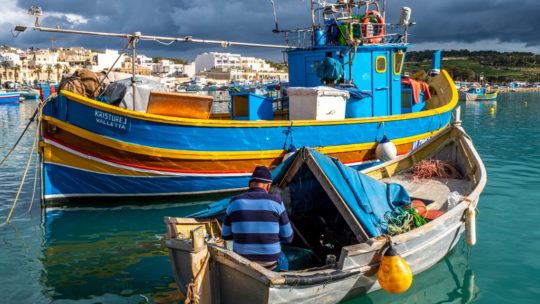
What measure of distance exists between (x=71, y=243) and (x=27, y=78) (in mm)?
136228

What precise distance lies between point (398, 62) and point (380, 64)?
839mm

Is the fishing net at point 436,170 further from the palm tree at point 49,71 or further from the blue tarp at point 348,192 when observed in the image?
the palm tree at point 49,71

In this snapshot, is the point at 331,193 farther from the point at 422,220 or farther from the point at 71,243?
the point at 71,243

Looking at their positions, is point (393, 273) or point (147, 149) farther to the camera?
point (147, 149)

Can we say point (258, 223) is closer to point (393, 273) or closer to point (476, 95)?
point (393, 273)

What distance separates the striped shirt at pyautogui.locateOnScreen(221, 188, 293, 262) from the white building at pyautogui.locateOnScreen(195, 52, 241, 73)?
494 feet

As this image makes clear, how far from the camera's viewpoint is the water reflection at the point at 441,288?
256 inches

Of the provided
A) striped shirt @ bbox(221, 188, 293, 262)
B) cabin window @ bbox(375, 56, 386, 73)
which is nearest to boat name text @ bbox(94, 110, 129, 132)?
striped shirt @ bbox(221, 188, 293, 262)

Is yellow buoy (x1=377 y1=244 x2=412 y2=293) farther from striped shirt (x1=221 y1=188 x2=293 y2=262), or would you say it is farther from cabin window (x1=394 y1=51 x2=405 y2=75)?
cabin window (x1=394 y1=51 x2=405 y2=75)

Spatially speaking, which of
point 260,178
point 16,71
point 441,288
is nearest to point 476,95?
point 441,288

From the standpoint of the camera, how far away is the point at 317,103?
11.9 meters

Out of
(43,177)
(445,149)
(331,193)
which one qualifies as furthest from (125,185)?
(445,149)

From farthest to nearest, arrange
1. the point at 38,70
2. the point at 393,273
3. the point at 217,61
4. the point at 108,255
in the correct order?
1. the point at 217,61
2. the point at 38,70
3. the point at 108,255
4. the point at 393,273

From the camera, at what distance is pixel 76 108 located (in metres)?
10.1
